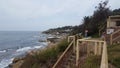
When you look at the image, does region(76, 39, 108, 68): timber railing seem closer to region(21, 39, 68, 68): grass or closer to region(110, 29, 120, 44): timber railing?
region(21, 39, 68, 68): grass

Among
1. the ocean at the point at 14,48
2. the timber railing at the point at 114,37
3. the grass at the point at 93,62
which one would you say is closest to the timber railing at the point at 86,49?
the grass at the point at 93,62

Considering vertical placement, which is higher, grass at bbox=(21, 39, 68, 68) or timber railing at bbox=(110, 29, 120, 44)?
timber railing at bbox=(110, 29, 120, 44)

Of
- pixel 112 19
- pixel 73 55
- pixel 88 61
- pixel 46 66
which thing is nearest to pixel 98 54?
pixel 88 61

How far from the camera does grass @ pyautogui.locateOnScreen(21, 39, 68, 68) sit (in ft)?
45.3

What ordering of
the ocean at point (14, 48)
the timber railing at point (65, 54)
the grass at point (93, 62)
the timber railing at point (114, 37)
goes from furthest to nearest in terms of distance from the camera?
the ocean at point (14, 48), the timber railing at point (114, 37), the timber railing at point (65, 54), the grass at point (93, 62)

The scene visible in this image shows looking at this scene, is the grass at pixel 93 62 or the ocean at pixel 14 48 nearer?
the grass at pixel 93 62

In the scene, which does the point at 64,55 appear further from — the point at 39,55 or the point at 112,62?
the point at 112,62

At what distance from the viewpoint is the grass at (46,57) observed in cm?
1382

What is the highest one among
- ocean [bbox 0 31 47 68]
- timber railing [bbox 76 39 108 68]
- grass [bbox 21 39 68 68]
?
timber railing [bbox 76 39 108 68]

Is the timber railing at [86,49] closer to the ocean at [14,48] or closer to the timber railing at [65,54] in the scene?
the timber railing at [65,54]

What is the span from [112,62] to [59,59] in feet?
11.3

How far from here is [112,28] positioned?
20.7 meters

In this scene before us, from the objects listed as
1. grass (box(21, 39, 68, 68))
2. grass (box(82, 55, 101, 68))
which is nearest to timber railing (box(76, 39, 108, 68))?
grass (box(82, 55, 101, 68))

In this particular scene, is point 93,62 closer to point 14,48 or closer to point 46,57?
point 46,57
